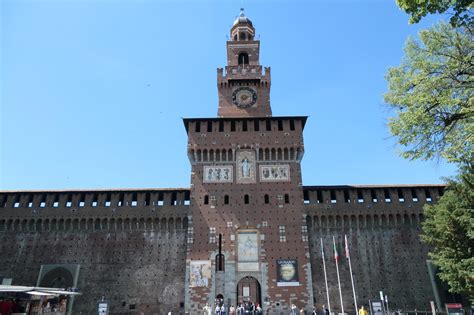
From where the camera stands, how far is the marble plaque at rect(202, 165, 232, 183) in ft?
94.9

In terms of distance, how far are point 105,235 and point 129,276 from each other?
12.6 feet

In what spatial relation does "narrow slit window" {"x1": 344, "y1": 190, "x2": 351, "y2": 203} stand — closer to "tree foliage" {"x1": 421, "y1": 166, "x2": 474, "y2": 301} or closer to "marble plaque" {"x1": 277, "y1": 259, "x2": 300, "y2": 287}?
"marble plaque" {"x1": 277, "y1": 259, "x2": 300, "y2": 287}

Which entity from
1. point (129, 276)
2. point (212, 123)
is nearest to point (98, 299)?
point (129, 276)

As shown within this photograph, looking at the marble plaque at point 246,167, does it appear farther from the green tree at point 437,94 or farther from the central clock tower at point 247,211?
the green tree at point 437,94

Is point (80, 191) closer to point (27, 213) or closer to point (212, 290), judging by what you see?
point (27, 213)

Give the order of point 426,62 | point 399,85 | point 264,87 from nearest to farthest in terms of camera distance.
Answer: point 426,62, point 399,85, point 264,87

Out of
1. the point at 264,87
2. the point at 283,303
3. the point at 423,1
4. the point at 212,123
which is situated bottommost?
the point at 283,303

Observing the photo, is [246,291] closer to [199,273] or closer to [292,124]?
[199,273]

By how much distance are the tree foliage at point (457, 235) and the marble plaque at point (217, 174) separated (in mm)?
14300

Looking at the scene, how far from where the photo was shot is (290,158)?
97.1ft

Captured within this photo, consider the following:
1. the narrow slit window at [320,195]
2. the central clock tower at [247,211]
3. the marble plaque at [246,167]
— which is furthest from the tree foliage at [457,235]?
the marble plaque at [246,167]

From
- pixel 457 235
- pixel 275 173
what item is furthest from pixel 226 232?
pixel 457 235

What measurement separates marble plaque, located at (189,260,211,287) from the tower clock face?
14061 millimetres

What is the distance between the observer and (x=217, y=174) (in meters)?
29.1
